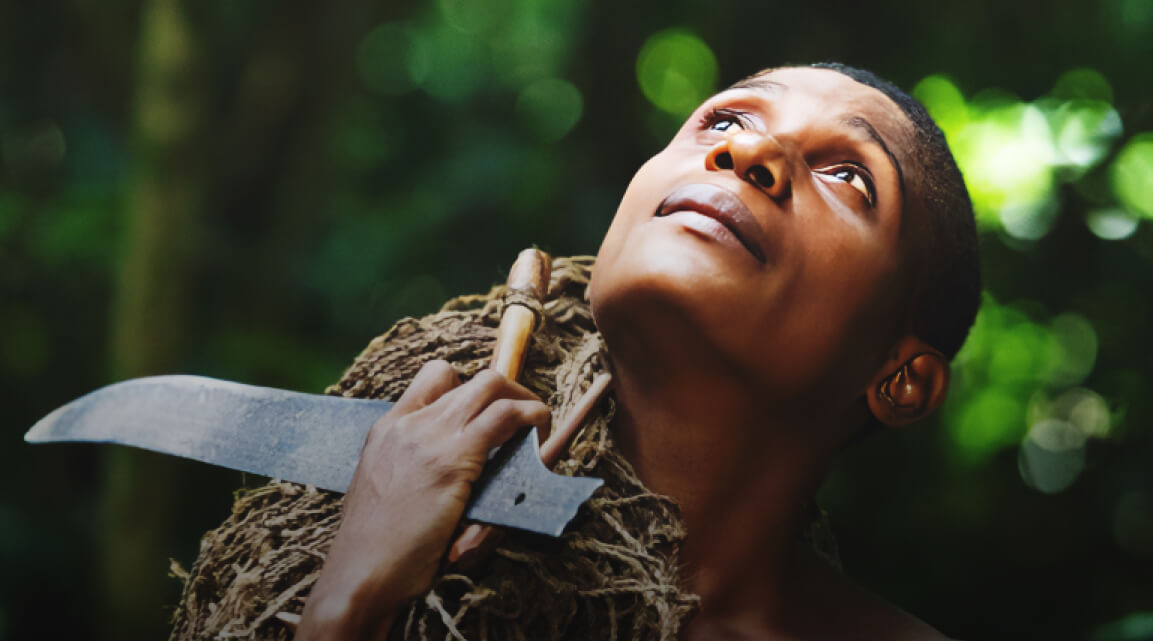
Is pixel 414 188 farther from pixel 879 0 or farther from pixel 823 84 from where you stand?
pixel 823 84

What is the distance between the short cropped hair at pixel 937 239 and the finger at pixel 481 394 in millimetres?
446

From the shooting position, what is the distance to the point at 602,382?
38.5 inches

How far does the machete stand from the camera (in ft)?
2.62

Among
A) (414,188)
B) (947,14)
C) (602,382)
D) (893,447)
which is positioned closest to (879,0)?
(947,14)

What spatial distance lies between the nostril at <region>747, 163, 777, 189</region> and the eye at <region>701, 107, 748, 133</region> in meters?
0.11

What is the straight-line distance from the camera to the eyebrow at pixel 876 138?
98cm

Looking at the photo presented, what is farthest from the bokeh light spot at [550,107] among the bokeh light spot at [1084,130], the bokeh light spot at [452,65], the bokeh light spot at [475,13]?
the bokeh light spot at [1084,130]

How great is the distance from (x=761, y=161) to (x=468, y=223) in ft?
3.85

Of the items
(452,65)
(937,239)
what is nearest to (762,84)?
(937,239)

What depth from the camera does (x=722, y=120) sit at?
106 cm

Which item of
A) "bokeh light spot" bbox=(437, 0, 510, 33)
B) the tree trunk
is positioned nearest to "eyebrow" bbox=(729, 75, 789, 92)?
the tree trunk

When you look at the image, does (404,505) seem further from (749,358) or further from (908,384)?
(908,384)

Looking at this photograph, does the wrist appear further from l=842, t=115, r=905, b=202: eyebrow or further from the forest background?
the forest background

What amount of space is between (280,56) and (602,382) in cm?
164
